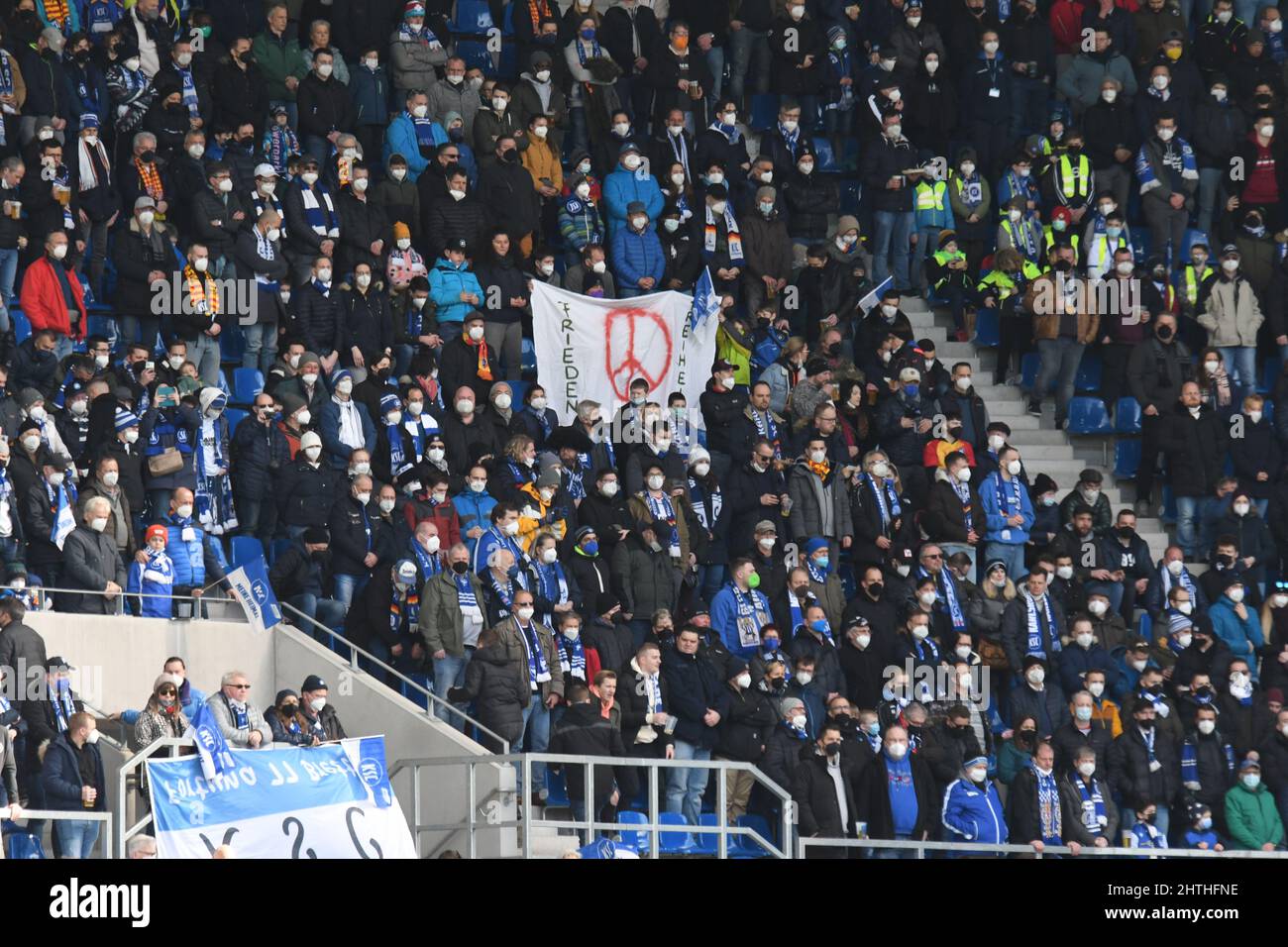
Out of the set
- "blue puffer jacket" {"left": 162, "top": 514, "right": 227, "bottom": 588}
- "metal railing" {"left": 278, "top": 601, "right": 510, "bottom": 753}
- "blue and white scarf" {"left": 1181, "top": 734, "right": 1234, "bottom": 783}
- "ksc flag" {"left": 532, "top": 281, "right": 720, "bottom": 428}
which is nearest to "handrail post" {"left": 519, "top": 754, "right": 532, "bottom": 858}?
"metal railing" {"left": 278, "top": 601, "right": 510, "bottom": 753}

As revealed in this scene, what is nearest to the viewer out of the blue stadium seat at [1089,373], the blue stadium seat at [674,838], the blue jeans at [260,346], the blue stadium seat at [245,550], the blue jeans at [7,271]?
the blue stadium seat at [674,838]

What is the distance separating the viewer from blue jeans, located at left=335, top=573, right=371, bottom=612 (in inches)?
741

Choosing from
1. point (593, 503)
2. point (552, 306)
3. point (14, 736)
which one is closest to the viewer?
point (14, 736)

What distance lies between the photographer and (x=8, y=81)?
20734 mm

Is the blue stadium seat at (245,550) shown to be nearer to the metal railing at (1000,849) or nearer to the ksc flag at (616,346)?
the ksc flag at (616,346)

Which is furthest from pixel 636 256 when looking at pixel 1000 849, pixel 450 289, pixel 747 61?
pixel 1000 849

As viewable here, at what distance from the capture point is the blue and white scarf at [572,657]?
18.4 meters

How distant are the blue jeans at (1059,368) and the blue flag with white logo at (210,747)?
11714 millimetres

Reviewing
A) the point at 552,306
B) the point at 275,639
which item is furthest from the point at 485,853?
the point at 552,306

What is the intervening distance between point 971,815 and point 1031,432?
6.90 m

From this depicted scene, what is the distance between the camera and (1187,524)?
2322cm

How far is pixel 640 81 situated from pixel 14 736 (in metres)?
11.9

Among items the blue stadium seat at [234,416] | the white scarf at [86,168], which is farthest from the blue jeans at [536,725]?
the white scarf at [86,168]

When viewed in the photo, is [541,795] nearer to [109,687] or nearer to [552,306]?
[109,687]
